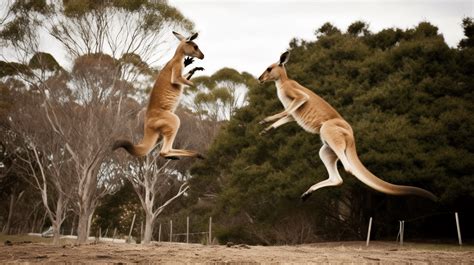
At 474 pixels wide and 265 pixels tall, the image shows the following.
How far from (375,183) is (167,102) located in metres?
3.10

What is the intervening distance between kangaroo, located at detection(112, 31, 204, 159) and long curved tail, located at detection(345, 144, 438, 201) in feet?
8.03

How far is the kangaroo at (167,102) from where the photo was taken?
741 cm

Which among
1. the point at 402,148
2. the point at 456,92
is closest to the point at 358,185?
the point at 402,148

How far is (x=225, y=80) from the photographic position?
1394 inches

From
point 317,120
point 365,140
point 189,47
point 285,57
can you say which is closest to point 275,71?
point 285,57

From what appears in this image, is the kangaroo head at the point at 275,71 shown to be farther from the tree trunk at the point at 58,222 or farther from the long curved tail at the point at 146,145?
the tree trunk at the point at 58,222

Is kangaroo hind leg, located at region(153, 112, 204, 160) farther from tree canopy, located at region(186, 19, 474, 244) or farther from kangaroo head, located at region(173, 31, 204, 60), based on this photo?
tree canopy, located at region(186, 19, 474, 244)

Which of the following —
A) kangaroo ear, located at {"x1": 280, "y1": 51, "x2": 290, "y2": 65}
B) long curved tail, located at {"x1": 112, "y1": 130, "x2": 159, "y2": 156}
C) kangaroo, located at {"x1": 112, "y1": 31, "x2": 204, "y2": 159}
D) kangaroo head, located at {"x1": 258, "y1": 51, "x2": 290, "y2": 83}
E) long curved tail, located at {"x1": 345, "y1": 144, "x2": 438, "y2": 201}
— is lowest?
long curved tail, located at {"x1": 345, "y1": 144, "x2": 438, "y2": 201}

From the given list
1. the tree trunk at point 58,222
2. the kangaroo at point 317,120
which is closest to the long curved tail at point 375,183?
the kangaroo at point 317,120

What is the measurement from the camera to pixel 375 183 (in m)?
7.67

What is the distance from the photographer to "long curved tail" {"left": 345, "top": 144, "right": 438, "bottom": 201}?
7.48 metres

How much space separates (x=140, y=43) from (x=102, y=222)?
25.7 meters

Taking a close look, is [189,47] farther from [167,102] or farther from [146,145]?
[146,145]

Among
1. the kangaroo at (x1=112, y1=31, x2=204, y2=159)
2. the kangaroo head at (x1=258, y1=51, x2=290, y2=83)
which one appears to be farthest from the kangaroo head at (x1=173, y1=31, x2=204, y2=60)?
the kangaroo head at (x1=258, y1=51, x2=290, y2=83)
